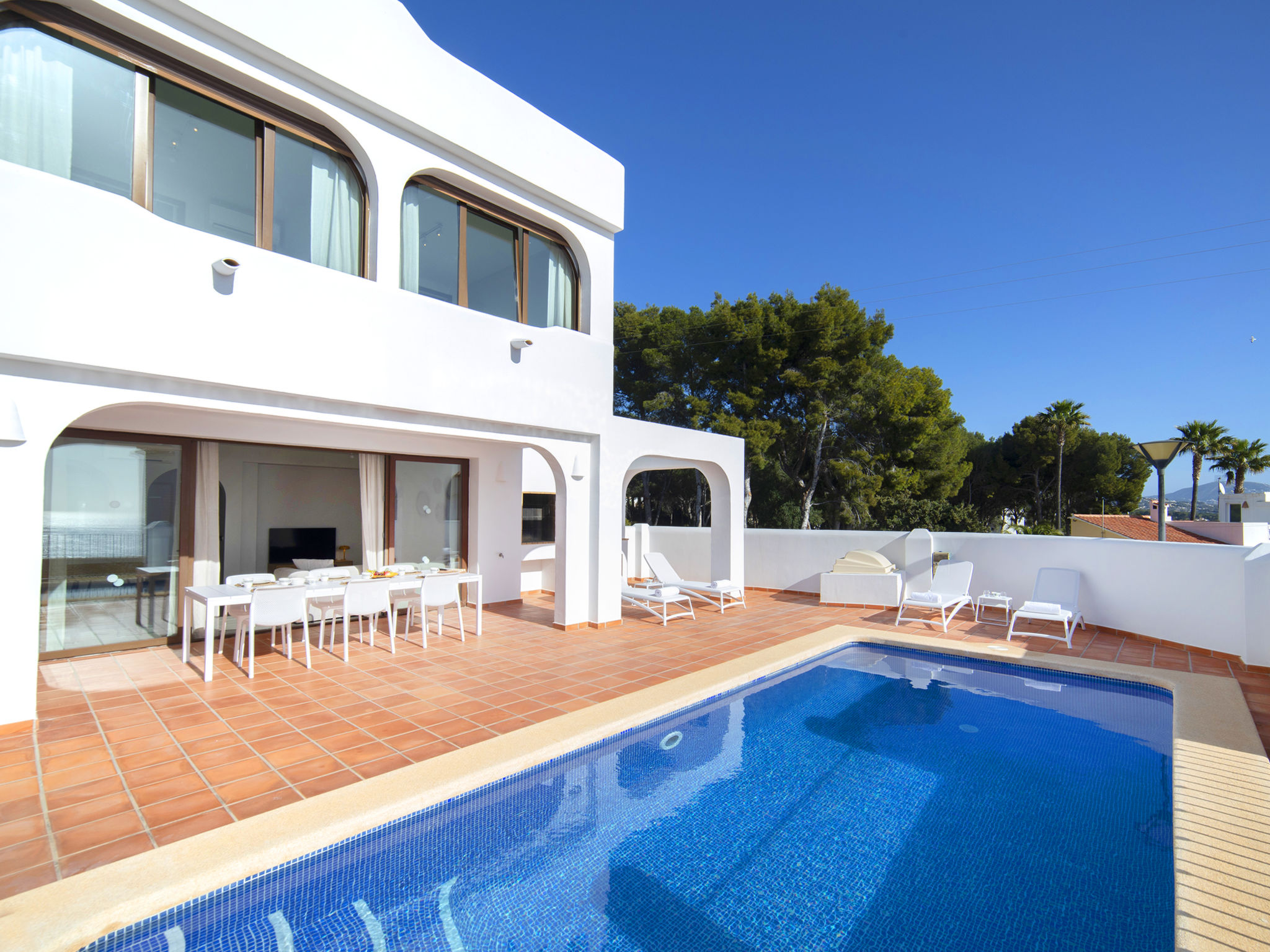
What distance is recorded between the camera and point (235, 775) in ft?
12.8

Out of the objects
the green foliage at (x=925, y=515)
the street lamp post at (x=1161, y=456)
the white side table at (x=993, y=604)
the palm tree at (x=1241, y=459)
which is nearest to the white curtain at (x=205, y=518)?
the white side table at (x=993, y=604)

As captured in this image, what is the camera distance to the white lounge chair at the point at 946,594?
30.2 ft

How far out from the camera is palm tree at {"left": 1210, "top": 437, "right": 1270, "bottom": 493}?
126ft

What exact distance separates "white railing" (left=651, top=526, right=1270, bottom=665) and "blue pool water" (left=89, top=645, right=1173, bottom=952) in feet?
10.9

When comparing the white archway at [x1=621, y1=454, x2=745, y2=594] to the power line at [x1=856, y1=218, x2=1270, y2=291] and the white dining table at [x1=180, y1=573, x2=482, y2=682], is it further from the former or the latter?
the power line at [x1=856, y1=218, x2=1270, y2=291]

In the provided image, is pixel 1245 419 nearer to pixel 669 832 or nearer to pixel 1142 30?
pixel 1142 30

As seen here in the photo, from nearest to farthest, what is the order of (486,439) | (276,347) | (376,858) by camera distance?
(376,858) → (276,347) → (486,439)

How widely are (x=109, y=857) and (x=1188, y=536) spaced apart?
36.1 metres

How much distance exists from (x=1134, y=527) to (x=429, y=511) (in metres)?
28.4

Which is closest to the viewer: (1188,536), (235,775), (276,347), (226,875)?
(226,875)

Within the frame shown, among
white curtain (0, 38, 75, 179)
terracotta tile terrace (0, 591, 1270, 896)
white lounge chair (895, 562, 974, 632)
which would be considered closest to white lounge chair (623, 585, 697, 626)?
terracotta tile terrace (0, 591, 1270, 896)

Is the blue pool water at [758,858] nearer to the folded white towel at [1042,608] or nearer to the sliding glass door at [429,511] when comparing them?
the folded white towel at [1042,608]

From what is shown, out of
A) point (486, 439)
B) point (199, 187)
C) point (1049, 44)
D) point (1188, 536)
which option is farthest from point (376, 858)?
point (1188, 536)

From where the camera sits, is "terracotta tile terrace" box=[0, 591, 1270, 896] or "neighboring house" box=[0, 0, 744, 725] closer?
"terracotta tile terrace" box=[0, 591, 1270, 896]
